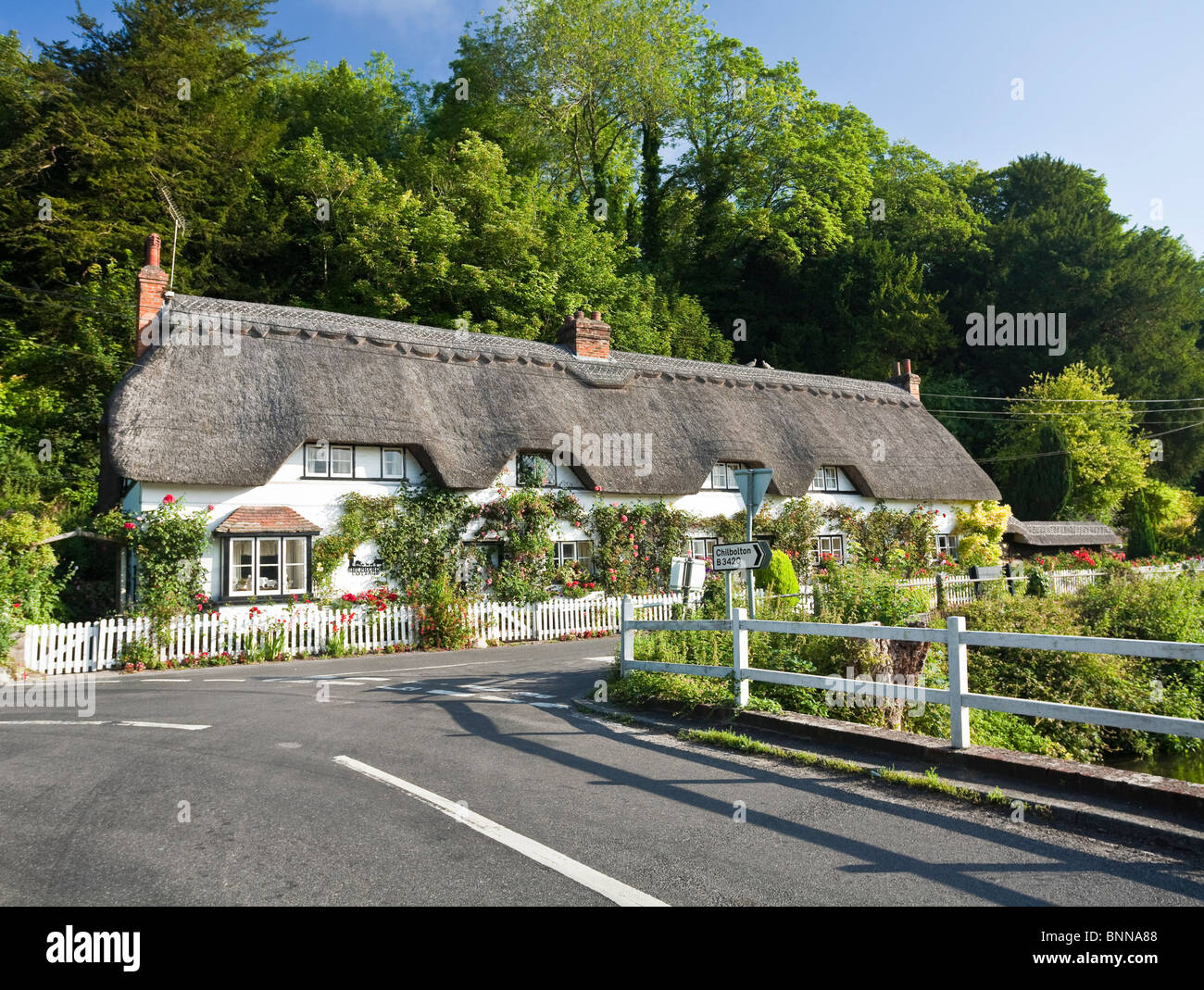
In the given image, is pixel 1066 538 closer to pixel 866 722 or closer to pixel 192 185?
pixel 866 722

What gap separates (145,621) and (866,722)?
13.3m

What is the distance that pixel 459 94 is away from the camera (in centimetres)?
4159

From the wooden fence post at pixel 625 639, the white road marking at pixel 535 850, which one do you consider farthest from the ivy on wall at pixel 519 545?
the white road marking at pixel 535 850

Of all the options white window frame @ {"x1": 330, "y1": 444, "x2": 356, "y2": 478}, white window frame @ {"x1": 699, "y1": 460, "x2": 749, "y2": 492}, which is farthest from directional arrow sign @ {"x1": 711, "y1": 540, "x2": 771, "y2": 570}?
white window frame @ {"x1": 699, "y1": 460, "x2": 749, "y2": 492}

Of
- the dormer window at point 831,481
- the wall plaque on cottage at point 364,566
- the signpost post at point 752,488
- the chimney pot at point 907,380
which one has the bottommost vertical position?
the wall plaque on cottage at point 364,566

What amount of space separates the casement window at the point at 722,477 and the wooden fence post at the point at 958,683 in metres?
18.0

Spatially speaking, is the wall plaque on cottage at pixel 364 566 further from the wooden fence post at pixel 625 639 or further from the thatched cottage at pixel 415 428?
the wooden fence post at pixel 625 639

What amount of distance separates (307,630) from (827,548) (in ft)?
52.7

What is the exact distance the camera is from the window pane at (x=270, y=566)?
58.8 feet

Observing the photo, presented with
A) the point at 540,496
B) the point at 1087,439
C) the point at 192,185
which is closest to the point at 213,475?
the point at 540,496

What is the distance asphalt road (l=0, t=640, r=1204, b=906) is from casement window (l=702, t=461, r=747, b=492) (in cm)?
1635

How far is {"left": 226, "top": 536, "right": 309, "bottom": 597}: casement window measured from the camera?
1762cm

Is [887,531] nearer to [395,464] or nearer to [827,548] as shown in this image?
[827,548]

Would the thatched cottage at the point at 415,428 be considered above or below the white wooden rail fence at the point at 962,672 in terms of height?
above
